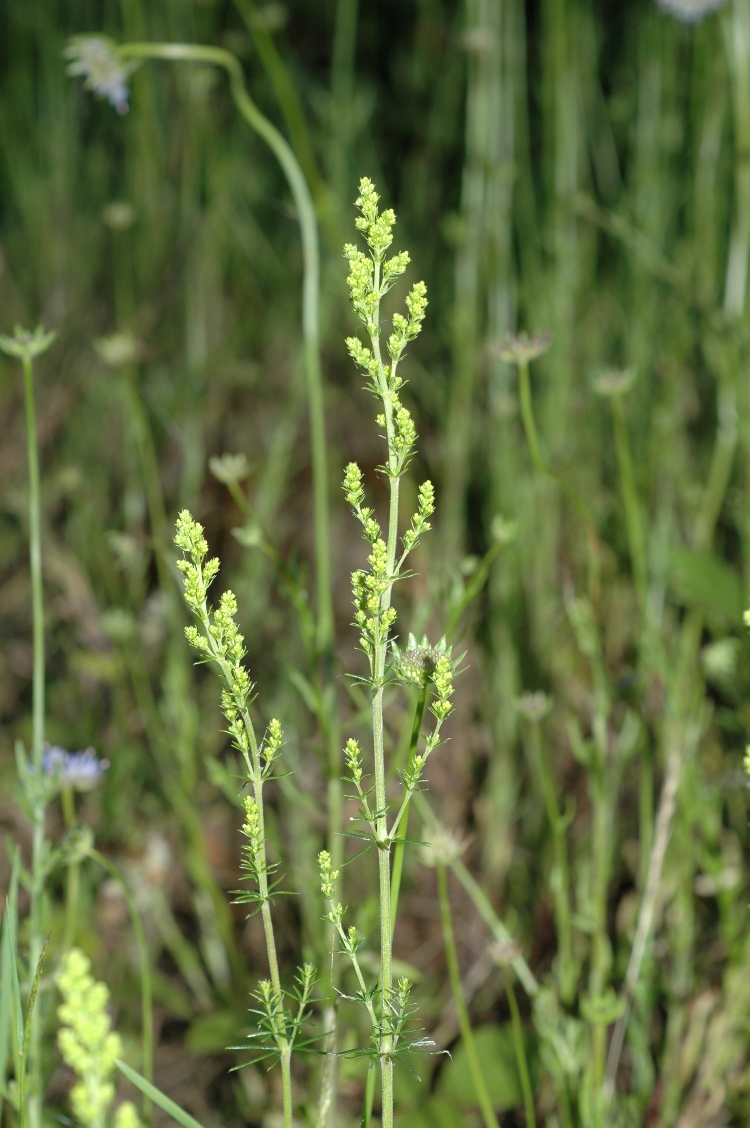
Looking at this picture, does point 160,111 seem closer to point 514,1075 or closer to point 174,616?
point 174,616

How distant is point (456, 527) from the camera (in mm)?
1254

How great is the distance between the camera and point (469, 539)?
1396 mm

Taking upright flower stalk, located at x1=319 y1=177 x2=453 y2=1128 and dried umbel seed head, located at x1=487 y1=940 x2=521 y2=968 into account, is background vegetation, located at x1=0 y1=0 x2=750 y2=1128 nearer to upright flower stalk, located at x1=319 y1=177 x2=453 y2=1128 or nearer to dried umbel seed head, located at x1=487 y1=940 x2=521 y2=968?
dried umbel seed head, located at x1=487 y1=940 x2=521 y2=968

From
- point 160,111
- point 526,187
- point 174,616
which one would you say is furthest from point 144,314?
point 174,616

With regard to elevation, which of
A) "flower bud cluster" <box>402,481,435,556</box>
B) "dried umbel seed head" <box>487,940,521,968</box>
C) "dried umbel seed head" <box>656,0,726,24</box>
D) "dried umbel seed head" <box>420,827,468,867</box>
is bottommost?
"dried umbel seed head" <box>487,940,521,968</box>

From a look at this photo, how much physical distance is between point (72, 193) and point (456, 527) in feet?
4.21

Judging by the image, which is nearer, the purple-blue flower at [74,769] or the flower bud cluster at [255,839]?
the flower bud cluster at [255,839]

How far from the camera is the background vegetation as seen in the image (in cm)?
84

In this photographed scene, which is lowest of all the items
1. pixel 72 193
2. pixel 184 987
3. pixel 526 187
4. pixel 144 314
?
pixel 184 987

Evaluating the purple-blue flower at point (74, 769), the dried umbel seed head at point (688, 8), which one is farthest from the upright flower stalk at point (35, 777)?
the dried umbel seed head at point (688, 8)

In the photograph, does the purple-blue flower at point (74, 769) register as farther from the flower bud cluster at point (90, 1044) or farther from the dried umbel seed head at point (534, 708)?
the flower bud cluster at point (90, 1044)

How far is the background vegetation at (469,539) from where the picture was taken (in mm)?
844

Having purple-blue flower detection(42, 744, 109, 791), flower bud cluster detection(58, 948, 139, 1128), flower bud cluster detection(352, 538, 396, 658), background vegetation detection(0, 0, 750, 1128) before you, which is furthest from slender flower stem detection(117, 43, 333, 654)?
flower bud cluster detection(58, 948, 139, 1128)

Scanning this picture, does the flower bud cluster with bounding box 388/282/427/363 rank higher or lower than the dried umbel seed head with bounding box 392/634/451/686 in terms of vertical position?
higher
